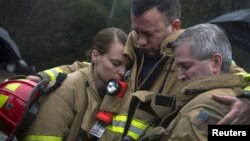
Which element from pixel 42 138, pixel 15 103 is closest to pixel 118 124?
pixel 42 138

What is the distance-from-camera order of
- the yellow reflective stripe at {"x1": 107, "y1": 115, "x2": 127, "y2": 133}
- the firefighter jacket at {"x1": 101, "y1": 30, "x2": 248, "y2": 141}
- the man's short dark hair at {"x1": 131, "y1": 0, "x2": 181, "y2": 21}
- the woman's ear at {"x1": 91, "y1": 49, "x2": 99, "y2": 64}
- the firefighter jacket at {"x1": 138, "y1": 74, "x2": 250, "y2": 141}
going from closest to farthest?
1. the firefighter jacket at {"x1": 138, "y1": 74, "x2": 250, "y2": 141}
2. the firefighter jacket at {"x1": 101, "y1": 30, "x2": 248, "y2": 141}
3. the yellow reflective stripe at {"x1": 107, "y1": 115, "x2": 127, "y2": 133}
4. the man's short dark hair at {"x1": 131, "y1": 0, "x2": 181, "y2": 21}
5. the woman's ear at {"x1": 91, "y1": 49, "x2": 99, "y2": 64}

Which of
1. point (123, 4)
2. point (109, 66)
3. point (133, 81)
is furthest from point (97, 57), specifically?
point (123, 4)

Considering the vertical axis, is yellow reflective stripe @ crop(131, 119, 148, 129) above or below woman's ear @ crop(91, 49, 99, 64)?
below

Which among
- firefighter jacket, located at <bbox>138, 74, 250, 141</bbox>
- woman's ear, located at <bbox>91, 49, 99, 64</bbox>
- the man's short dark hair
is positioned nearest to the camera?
firefighter jacket, located at <bbox>138, 74, 250, 141</bbox>

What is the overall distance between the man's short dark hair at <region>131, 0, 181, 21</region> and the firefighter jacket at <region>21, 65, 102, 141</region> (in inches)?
21.3

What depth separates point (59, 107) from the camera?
312 cm

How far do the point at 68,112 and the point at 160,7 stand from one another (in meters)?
0.88

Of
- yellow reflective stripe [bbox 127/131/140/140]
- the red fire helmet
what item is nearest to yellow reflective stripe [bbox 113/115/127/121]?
yellow reflective stripe [bbox 127/131/140/140]

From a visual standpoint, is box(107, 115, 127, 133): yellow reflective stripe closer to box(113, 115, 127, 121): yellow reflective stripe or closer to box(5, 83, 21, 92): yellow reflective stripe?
box(113, 115, 127, 121): yellow reflective stripe

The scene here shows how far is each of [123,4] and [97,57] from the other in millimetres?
12248

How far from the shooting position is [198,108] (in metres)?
2.39

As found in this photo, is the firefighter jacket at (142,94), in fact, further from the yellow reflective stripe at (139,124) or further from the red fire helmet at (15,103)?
the red fire helmet at (15,103)

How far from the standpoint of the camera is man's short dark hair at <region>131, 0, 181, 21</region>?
128 inches

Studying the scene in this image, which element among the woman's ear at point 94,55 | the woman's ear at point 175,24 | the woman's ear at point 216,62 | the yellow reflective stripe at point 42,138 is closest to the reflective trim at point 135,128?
the yellow reflective stripe at point 42,138
